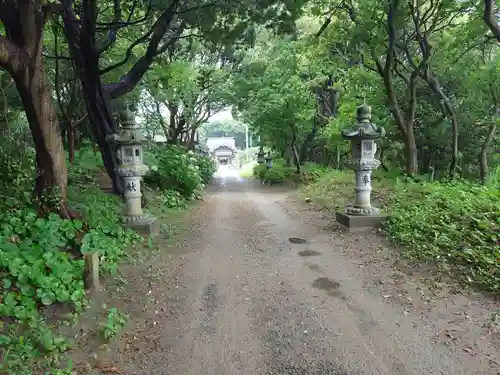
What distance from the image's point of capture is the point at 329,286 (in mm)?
4359

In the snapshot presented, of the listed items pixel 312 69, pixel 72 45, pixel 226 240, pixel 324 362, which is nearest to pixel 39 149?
pixel 72 45

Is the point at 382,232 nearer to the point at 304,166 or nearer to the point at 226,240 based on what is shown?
the point at 226,240

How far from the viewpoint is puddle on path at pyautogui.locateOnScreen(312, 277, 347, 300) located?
13.5 ft

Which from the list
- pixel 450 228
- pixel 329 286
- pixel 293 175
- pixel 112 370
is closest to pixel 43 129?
pixel 112 370

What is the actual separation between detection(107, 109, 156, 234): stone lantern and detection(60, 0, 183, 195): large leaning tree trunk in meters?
0.84

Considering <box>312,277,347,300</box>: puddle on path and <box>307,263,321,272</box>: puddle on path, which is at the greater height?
<box>307,263,321,272</box>: puddle on path

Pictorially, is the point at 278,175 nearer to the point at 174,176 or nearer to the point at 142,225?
the point at 174,176

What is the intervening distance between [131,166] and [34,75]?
228 cm

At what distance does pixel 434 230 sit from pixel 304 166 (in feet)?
38.8

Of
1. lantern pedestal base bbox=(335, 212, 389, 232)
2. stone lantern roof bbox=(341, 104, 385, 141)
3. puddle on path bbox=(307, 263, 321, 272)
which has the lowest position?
puddle on path bbox=(307, 263, 321, 272)

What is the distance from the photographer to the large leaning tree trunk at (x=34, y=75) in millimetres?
4324

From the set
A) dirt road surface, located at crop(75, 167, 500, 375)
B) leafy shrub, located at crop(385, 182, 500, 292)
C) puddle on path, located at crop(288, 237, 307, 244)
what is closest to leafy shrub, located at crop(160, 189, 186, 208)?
dirt road surface, located at crop(75, 167, 500, 375)

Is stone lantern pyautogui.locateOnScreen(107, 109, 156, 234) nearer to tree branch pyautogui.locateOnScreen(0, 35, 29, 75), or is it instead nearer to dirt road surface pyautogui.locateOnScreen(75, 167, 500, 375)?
dirt road surface pyautogui.locateOnScreen(75, 167, 500, 375)

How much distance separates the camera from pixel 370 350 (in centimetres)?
301
